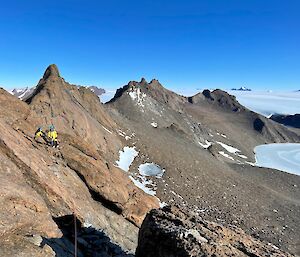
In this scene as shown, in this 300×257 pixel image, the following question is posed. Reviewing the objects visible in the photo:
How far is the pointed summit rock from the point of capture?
6800cm

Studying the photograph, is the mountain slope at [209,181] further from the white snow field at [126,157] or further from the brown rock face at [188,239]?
the brown rock face at [188,239]

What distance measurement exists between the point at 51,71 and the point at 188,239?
6188 cm

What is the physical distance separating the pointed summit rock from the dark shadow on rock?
5253cm

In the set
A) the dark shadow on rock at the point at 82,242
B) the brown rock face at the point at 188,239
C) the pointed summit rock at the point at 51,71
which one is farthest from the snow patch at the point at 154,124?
the brown rock face at the point at 188,239

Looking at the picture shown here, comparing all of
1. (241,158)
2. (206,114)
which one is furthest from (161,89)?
(241,158)

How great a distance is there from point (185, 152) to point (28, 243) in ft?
220

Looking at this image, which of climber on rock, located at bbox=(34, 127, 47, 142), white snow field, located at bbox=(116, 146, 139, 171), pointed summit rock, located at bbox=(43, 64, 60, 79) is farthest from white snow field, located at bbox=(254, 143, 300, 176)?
climber on rock, located at bbox=(34, 127, 47, 142)

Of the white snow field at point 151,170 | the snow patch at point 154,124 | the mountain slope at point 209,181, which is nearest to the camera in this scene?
the mountain slope at point 209,181

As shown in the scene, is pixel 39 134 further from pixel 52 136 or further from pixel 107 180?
pixel 107 180

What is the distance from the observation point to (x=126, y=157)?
221ft

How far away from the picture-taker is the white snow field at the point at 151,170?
62438 millimetres

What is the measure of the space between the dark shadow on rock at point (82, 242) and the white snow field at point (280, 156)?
351ft

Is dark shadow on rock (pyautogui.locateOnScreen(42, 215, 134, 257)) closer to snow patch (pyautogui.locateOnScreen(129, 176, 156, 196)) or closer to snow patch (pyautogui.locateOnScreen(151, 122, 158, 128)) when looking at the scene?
snow patch (pyautogui.locateOnScreen(129, 176, 156, 196))

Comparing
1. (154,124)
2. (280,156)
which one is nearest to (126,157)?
(154,124)
